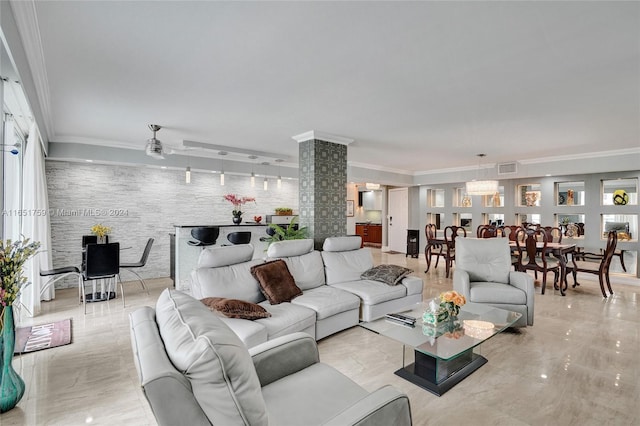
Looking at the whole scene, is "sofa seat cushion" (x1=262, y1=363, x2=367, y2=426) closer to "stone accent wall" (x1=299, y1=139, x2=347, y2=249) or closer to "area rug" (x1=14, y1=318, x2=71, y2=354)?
"area rug" (x1=14, y1=318, x2=71, y2=354)

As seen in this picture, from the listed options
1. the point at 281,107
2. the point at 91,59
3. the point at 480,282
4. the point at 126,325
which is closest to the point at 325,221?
the point at 281,107

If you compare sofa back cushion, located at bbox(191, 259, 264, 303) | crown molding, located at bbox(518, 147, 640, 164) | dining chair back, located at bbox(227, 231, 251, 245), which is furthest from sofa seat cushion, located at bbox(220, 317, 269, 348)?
crown molding, located at bbox(518, 147, 640, 164)

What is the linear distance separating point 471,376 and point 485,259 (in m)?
1.97

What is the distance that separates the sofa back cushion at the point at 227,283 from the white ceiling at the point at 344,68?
71.1 inches

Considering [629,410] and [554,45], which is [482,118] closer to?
[554,45]

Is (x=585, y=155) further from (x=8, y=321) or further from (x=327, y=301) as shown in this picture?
(x=8, y=321)

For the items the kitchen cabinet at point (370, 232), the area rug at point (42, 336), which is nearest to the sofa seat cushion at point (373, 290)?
the area rug at point (42, 336)

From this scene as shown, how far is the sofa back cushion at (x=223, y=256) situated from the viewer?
310cm

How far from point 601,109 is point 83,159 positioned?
744 cm

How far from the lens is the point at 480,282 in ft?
13.1

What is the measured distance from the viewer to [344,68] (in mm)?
2637

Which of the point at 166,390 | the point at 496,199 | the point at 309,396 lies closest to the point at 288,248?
the point at 309,396

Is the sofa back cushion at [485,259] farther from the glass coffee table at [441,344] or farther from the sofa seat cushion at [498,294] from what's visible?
the glass coffee table at [441,344]

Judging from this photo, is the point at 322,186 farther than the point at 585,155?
No
